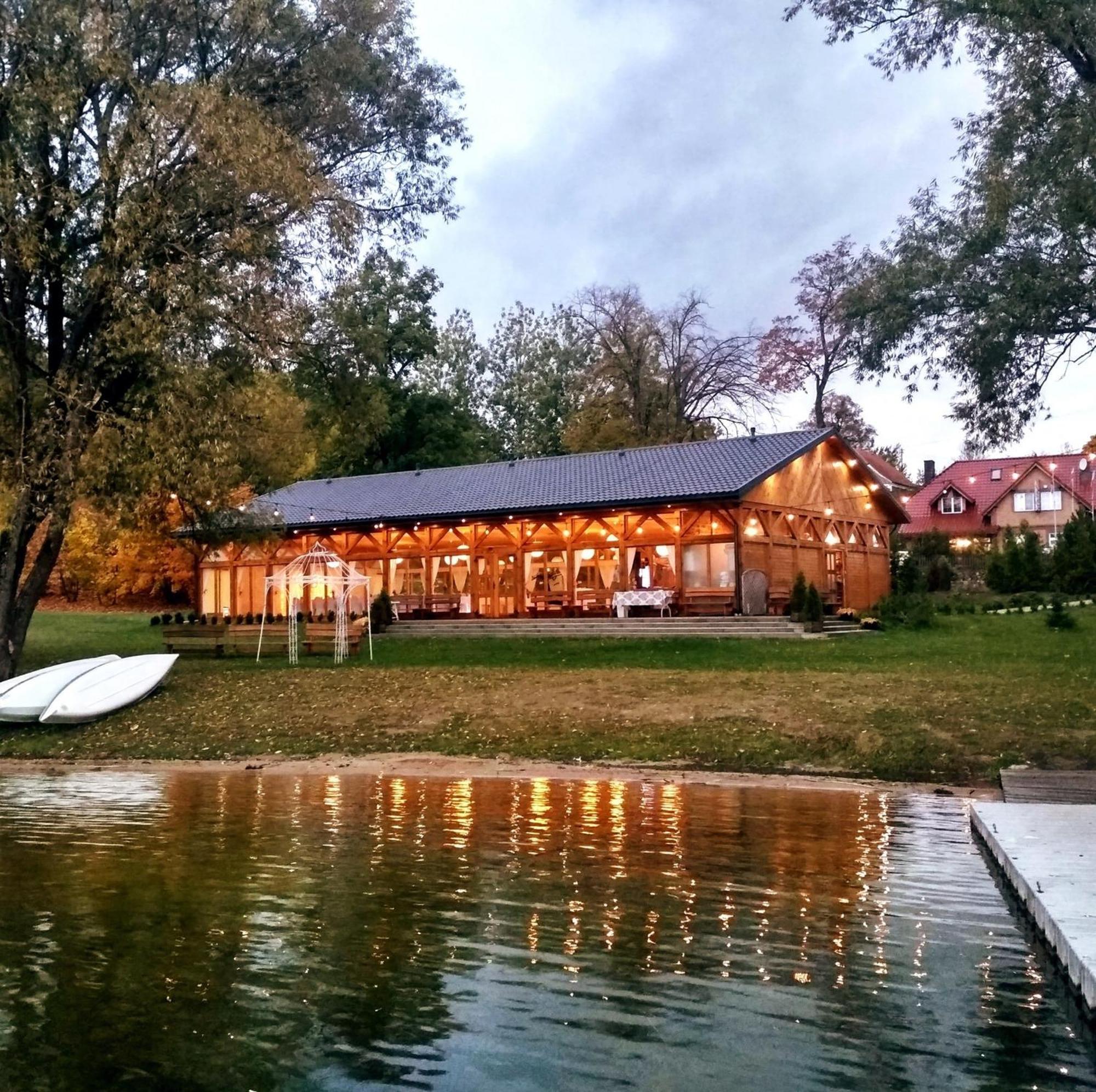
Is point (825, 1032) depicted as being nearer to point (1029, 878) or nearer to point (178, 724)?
point (1029, 878)

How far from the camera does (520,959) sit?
19.8 feet

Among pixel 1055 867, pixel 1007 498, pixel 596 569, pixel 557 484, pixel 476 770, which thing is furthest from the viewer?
pixel 1007 498

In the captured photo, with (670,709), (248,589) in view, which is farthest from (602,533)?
(670,709)

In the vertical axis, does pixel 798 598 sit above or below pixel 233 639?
above

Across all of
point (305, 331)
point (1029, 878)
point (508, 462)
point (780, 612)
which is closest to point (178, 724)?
point (305, 331)

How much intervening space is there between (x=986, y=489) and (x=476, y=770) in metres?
52.2

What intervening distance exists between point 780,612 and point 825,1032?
27.2m

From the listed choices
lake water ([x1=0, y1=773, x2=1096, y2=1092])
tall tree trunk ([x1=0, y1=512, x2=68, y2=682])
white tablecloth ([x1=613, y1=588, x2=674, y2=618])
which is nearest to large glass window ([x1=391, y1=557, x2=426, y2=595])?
white tablecloth ([x1=613, y1=588, x2=674, y2=618])

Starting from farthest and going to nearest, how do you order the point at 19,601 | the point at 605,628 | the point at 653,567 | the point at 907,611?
1. the point at 653,567
2. the point at 605,628
3. the point at 907,611
4. the point at 19,601

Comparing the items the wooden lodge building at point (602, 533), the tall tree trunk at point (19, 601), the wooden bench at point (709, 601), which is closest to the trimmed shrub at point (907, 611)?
the wooden lodge building at point (602, 533)

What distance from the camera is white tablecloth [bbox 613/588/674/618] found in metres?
31.8

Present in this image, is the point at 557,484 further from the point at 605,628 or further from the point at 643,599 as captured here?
the point at 605,628

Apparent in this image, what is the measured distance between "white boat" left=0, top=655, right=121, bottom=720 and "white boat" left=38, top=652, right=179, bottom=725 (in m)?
0.12

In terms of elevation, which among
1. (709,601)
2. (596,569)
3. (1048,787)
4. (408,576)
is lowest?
(1048,787)
